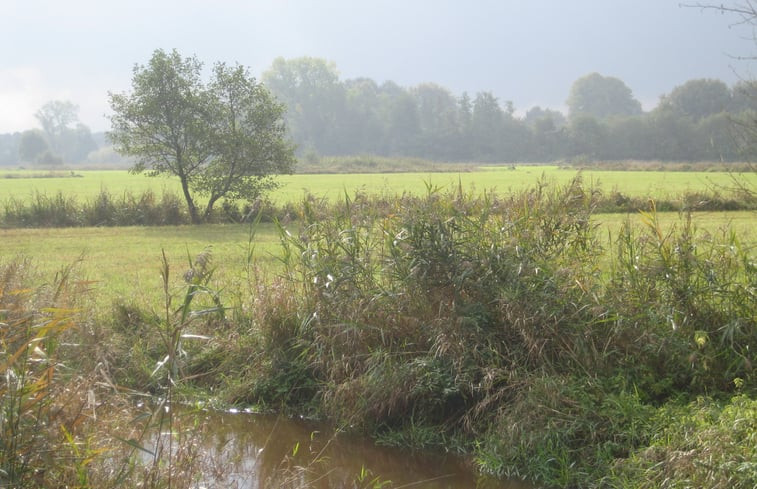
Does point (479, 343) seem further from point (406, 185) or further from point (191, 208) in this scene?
point (406, 185)

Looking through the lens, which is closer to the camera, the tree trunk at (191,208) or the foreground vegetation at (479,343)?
the foreground vegetation at (479,343)

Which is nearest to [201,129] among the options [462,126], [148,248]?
[148,248]

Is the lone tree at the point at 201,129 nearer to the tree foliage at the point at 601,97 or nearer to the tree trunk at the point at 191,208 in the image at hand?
the tree trunk at the point at 191,208

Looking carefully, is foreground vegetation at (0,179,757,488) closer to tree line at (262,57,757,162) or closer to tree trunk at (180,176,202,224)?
tree trunk at (180,176,202,224)

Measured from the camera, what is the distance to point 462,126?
121 m

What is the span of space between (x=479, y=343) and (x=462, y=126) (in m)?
116

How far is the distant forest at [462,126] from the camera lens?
87.8m

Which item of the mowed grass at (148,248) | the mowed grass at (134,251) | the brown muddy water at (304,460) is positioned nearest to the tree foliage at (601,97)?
the mowed grass at (148,248)

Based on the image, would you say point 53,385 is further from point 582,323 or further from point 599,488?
point 582,323

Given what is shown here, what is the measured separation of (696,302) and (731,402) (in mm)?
1363

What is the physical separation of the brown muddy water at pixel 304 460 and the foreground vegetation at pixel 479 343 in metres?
0.21

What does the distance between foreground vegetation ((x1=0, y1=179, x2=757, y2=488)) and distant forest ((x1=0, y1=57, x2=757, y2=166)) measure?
232ft

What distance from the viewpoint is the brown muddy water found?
6.52m

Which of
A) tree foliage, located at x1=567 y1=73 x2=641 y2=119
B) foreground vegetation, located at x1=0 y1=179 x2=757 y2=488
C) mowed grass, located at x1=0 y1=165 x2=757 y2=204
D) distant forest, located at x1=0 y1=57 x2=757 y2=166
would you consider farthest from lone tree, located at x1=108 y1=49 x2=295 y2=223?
tree foliage, located at x1=567 y1=73 x2=641 y2=119
